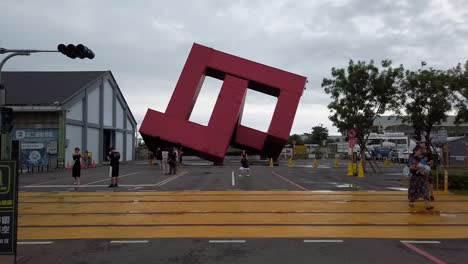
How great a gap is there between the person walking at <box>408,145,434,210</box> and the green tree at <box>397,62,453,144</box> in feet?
61.5

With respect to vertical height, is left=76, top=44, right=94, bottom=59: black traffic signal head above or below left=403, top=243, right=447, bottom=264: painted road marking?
above

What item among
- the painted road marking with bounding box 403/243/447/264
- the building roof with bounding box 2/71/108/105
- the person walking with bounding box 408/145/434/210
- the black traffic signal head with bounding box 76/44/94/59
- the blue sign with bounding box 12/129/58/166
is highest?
the building roof with bounding box 2/71/108/105

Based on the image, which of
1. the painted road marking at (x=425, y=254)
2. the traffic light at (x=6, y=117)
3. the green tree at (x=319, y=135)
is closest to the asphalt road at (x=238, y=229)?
the painted road marking at (x=425, y=254)

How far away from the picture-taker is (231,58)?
38938 mm

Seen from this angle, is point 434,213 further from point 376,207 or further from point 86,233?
point 86,233

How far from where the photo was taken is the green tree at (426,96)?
31094 mm

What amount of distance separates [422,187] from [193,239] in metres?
6.98

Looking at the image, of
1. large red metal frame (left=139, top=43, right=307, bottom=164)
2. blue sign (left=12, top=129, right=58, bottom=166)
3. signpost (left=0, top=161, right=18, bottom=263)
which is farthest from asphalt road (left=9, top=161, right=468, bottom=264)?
blue sign (left=12, top=129, right=58, bottom=166)

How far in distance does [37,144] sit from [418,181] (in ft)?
101

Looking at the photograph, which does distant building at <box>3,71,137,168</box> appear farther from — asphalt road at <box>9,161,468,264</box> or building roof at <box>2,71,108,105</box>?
asphalt road at <box>9,161,468,264</box>

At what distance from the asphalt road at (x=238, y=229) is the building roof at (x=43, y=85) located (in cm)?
2352

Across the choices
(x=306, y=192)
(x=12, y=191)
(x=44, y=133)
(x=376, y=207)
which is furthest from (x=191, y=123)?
(x=12, y=191)

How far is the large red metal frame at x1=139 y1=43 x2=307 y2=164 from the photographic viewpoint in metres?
37.6

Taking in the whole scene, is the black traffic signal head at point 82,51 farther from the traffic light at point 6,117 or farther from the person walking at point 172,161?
the person walking at point 172,161
